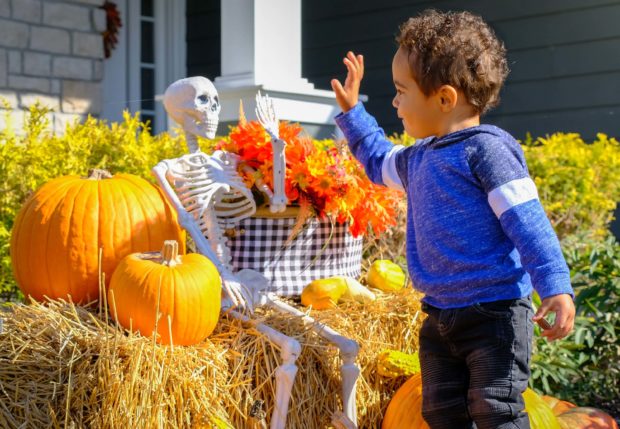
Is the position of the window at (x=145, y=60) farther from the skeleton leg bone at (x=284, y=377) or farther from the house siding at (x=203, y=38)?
the skeleton leg bone at (x=284, y=377)

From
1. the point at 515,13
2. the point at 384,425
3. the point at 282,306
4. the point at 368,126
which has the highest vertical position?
the point at 515,13

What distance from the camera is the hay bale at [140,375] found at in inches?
84.4

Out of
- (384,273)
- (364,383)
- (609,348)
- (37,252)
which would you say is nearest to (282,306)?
(364,383)

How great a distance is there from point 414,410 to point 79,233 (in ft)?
3.74

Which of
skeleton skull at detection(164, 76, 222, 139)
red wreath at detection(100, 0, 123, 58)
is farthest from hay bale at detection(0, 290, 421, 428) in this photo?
red wreath at detection(100, 0, 123, 58)

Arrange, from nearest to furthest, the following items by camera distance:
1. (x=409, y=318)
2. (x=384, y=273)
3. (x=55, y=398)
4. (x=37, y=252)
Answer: (x=55, y=398)
(x=37, y=252)
(x=409, y=318)
(x=384, y=273)

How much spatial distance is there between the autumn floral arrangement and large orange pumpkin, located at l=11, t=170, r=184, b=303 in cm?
35

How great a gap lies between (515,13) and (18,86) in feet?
13.3

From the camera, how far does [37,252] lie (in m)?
2.63

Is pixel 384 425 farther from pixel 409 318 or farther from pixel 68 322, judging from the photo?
pixel 68 322

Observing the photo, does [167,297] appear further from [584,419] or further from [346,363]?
[584,419]

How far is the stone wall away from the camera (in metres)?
6.60

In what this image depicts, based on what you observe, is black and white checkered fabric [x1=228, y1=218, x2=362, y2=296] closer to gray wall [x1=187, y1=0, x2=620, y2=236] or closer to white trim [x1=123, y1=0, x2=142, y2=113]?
gray wall [x1=187, y1=0, x2=620, y2=236]

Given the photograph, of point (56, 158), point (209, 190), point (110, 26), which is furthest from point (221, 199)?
point (110, 26)
